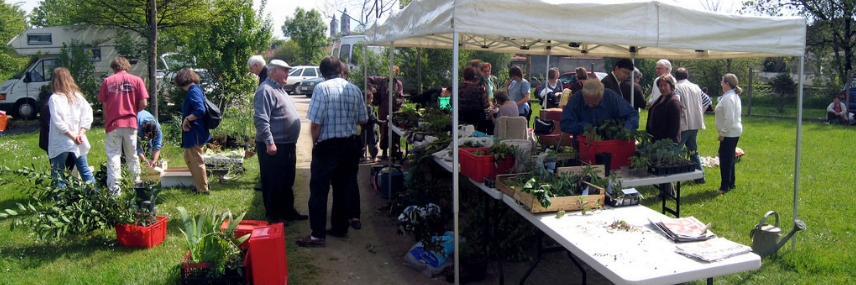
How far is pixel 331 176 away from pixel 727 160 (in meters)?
4.62

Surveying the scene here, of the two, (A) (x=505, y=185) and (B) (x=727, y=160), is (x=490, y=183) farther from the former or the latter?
(B) (x=727, y=160)

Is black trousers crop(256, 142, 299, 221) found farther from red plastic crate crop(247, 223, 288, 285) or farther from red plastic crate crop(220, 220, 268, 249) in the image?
red plastic crate crop(247, 223, 288, 285)

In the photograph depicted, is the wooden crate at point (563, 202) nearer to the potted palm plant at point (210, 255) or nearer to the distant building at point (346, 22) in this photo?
the potted palm plant at point (210, 255)

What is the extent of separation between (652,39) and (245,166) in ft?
19.4

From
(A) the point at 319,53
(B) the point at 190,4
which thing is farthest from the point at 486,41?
(A) the point at 319,53

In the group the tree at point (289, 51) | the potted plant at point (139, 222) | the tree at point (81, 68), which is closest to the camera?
the potted plant at point (139, 222)

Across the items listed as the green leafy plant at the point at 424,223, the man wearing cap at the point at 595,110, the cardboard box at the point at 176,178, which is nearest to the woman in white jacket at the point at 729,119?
the man wearing cap at the point at 595,110

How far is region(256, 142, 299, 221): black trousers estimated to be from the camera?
5.38m

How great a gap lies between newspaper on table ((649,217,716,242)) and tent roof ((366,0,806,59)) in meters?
1.21

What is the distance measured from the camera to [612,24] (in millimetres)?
3967

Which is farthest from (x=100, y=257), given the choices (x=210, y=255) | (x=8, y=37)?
(x=8, y=37)

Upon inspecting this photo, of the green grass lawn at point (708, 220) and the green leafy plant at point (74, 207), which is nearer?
the green grass lawn at point (708, 220)

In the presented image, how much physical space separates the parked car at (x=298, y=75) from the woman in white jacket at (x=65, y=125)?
19.8m

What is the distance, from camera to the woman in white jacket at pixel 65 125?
17.3 feet
